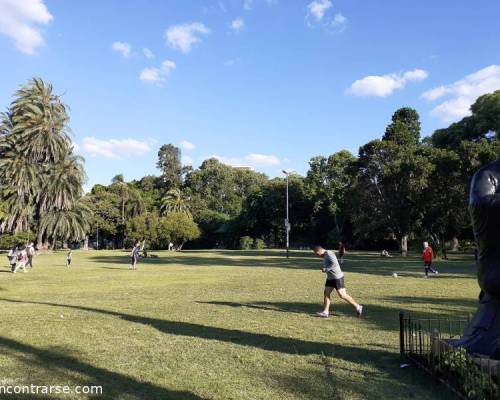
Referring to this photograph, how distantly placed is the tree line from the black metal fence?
93.8 feet

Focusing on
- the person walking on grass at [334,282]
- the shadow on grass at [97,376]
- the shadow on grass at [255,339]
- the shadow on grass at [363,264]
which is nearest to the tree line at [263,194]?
the shadow on grass at [363,264]

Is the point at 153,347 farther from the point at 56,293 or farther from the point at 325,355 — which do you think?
the point at 56,293

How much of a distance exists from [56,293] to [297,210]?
183 feet

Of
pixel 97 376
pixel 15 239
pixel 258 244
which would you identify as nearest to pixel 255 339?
pixel 97 376

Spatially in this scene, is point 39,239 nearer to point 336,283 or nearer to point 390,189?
point 390,189

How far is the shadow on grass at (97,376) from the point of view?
5.34 m

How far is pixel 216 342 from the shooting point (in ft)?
26.1

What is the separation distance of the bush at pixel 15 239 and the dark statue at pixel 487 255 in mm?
52105

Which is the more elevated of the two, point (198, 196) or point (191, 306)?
point (198, 196)

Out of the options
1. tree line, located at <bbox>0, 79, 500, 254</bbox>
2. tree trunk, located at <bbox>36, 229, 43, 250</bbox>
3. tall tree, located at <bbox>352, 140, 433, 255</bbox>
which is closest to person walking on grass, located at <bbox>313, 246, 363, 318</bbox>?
tree line, located at <bbox>0, 79, 500, 254</bbox>

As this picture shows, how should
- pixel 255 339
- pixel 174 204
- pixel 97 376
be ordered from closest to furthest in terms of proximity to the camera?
pixel 97 376
pixel 255 339
pixel 174 204

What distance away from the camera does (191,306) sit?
1195 centimetres

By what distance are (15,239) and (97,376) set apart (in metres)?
50.8

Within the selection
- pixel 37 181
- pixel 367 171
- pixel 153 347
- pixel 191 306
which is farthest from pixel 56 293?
pixel 37 181
